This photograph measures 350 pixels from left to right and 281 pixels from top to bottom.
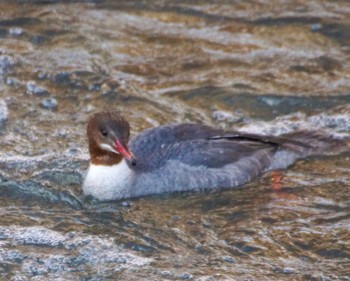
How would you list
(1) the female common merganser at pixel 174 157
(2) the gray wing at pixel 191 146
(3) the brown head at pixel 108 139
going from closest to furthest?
(3) the brown head at pixel 108 139 → (1) the female common merganser at pixel 174 157 → (2) the gray wing at pixel 191 146

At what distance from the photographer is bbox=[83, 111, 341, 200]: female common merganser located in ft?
27.6

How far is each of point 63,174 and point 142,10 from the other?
426cm

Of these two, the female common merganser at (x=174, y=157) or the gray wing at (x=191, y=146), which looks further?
the gray wing at (x=191, y=146)

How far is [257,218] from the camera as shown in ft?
26.5

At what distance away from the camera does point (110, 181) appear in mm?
8484

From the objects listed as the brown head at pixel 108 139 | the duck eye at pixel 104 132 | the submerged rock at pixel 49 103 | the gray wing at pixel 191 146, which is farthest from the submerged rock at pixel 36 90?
the duck eye at pixel 104 132

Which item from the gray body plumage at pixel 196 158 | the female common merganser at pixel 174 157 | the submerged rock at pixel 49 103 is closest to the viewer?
the female common merganser at pixel 174 157

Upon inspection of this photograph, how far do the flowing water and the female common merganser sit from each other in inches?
5.0

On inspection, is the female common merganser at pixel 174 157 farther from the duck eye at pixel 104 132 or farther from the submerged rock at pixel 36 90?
the submerged rock at pixel 36 90

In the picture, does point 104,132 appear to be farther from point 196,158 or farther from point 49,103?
point 49,103

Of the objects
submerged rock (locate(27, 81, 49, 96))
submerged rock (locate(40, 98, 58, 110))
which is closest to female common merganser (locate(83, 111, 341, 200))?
submerged rock (locate(40, 98, 58, 110))

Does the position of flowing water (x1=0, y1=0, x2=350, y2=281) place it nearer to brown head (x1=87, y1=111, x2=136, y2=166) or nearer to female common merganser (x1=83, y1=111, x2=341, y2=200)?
female common merganser (x1=83, y1=111, x2=341, y2=200)

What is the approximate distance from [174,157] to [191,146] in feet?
0.65

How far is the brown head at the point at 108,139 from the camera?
325 inches
